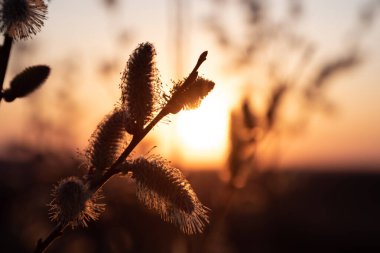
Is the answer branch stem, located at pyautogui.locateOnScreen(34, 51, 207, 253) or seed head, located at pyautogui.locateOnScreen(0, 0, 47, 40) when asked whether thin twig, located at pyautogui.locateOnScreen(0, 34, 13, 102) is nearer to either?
seed head, located at pyautogui.locateOnScreen(0, 0, 47, 40)

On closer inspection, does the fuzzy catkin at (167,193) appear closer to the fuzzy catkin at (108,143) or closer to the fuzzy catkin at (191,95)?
the fuzzy catkin at (108,143)

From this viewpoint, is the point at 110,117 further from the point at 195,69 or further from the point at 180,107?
the point at 195,69

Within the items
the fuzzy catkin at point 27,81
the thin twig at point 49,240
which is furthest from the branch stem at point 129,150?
the fuzzy catkin at point 27,81

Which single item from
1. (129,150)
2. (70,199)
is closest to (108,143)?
(129,150)

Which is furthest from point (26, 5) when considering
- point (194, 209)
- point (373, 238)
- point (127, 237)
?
point (373, 238)

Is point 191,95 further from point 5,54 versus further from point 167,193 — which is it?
point 5,54
